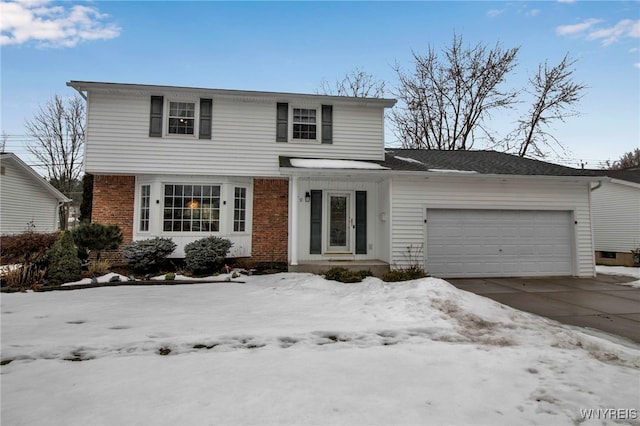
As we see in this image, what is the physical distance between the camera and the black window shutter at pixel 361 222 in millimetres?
9883

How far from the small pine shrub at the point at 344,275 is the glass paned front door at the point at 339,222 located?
1974 mm

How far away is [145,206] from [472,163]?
10.8m

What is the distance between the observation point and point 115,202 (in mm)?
9492

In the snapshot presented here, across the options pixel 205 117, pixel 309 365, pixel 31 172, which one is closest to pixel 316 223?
pixel 205 117

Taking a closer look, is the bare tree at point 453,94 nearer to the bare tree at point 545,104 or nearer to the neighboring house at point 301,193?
the bare tree at point 545,104

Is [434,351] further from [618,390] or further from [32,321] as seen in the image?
[32,321]

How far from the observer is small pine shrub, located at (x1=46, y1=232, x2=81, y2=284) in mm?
7137

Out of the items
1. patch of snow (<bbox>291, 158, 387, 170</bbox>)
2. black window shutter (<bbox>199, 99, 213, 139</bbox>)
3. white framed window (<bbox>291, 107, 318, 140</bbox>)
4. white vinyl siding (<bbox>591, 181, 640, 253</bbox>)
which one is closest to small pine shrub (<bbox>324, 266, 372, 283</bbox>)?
patch of snow (<bbox>291, 158, 387, 170</bbox>)

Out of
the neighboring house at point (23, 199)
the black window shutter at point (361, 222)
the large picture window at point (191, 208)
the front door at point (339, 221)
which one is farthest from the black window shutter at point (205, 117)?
the neighboring house at point (23, 199)

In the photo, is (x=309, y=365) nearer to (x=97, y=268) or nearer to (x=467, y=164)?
(x=97, y=268)

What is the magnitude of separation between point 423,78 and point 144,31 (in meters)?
15.7

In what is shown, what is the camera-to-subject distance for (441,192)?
934 centimetres

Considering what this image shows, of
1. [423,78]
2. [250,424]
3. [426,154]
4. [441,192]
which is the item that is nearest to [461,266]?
[441,192]

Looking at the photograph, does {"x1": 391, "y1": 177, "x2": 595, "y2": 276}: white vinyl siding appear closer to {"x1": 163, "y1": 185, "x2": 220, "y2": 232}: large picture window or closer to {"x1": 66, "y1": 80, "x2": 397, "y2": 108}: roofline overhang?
{"x1": 66, "y1": 80, "x2": 397, "y2": 108}: roofline overhang
